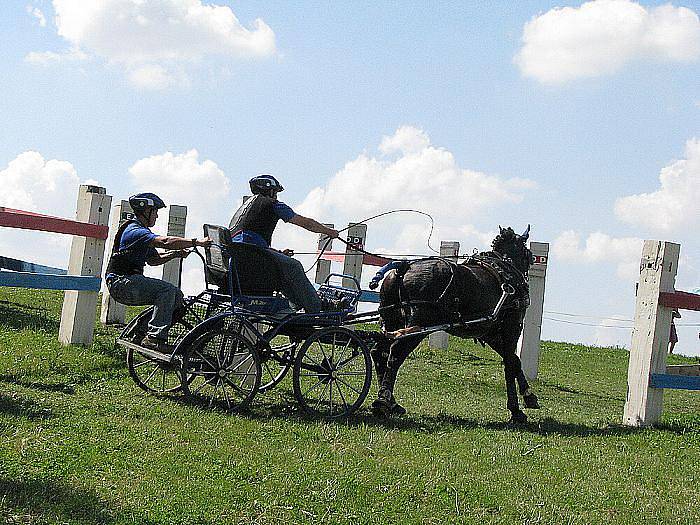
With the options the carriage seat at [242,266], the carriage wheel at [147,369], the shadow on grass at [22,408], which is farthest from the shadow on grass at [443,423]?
the shadow on grass at [22,408]

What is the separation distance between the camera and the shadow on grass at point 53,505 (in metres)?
5.76

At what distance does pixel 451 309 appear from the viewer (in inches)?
391

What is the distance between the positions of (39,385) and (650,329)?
6.43 meters

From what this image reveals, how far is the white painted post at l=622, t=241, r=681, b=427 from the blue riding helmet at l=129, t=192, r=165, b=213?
5.25 metres

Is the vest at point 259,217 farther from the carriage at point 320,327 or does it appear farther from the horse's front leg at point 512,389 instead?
the horse's front leg at point 512,389

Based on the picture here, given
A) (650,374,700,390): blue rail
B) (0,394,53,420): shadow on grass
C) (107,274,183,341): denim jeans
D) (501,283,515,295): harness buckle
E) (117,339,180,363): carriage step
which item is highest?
(501,283,515,295): harness buckle

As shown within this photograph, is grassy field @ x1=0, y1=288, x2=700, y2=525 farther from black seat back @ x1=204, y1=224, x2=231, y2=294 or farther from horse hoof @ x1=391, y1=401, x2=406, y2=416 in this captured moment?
black seat back @ x1=204, y1=224, x2=231, y2=294

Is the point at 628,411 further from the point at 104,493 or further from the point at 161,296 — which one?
the point at 104,493

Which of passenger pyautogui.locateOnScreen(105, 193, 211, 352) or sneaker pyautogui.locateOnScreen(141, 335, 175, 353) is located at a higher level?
passenger pyautogui.locateOnScreen(105, 193, 211, 352)

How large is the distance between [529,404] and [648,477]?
2.40m

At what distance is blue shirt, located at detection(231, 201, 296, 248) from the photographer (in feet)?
29.2

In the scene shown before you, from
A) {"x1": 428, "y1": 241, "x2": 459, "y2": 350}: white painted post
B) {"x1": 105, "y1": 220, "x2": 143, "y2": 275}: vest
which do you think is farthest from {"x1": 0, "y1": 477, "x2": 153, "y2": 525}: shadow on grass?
{"x1": 428, "y1": 241, "x2": 459, "y2": 350}: white painted post

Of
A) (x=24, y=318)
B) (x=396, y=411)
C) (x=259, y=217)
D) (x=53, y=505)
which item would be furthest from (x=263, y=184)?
(x=24, y=318)

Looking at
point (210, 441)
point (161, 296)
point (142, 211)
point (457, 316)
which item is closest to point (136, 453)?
point (210, 441)
